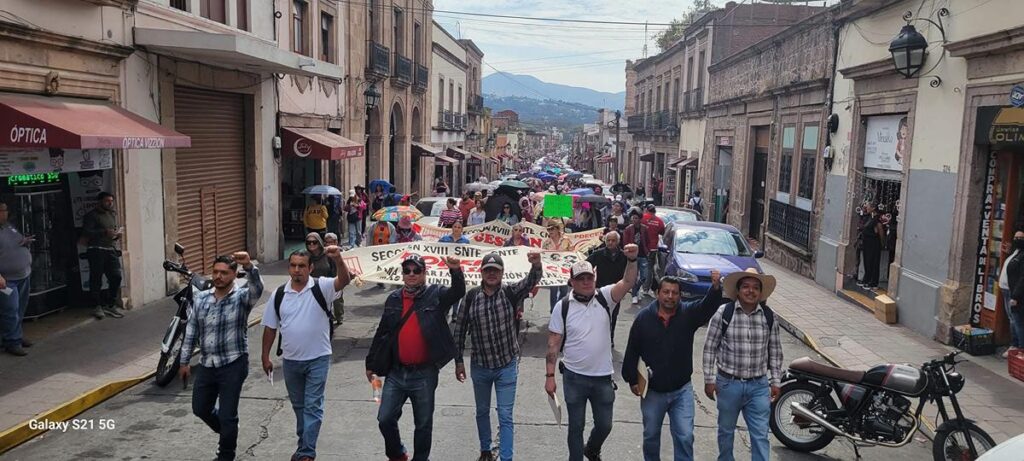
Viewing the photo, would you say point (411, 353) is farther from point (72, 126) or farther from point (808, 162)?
point (808, 162)

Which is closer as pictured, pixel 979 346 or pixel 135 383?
pixel 135 383

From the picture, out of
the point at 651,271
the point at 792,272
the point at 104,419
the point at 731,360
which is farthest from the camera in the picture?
the point at 792,272

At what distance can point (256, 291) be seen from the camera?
6.58 m

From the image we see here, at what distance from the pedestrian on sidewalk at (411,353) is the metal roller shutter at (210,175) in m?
9.65

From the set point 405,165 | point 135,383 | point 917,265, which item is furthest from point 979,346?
point 405,165

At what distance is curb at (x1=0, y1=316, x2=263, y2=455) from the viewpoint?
265 inches

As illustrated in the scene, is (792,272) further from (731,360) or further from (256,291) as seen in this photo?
(256,291)

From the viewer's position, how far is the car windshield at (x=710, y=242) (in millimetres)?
13941

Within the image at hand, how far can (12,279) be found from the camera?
9.12 meters

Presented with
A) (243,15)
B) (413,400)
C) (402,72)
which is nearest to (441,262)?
(413,400)

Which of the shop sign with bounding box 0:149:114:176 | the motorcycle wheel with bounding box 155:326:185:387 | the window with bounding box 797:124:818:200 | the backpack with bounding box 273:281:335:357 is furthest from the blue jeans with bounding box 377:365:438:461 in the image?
the window with bounding box 797:124:818:200

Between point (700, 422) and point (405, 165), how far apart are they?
1061 inches

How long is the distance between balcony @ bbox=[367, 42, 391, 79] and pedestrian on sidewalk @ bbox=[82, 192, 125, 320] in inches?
595

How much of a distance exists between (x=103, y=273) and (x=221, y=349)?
6.73 meters
